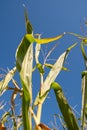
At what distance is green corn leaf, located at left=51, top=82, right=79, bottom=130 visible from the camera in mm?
669

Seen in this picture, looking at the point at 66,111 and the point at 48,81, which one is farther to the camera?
the point at 48,81

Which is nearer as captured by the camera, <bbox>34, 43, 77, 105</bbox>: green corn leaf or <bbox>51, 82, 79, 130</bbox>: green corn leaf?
<bbox>51, 82, 79, 130</bbox>: green corn leaf

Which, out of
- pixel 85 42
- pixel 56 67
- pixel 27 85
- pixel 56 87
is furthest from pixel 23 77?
pixel 85 42

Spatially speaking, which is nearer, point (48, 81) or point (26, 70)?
point (26, 70)

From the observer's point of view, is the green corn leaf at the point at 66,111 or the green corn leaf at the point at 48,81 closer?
the green corn leaf at the point at 66,111

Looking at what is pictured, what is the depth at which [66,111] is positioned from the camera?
70 cm

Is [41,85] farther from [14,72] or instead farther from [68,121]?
[14,72]

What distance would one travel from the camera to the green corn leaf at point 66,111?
67 centimetres

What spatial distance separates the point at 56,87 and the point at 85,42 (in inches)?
17.5

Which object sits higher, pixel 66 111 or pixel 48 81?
pixel 48 81

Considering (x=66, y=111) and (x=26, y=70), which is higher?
(x=26, y=70)

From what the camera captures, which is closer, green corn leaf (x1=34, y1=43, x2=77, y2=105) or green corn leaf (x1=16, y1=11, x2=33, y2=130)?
green corn leaf (x1=16, y1=11, x2=33, y2=130)

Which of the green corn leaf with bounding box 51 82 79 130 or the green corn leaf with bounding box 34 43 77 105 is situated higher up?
the green corn leaf with bounding box 34 43 77 105

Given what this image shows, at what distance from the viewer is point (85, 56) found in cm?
96
